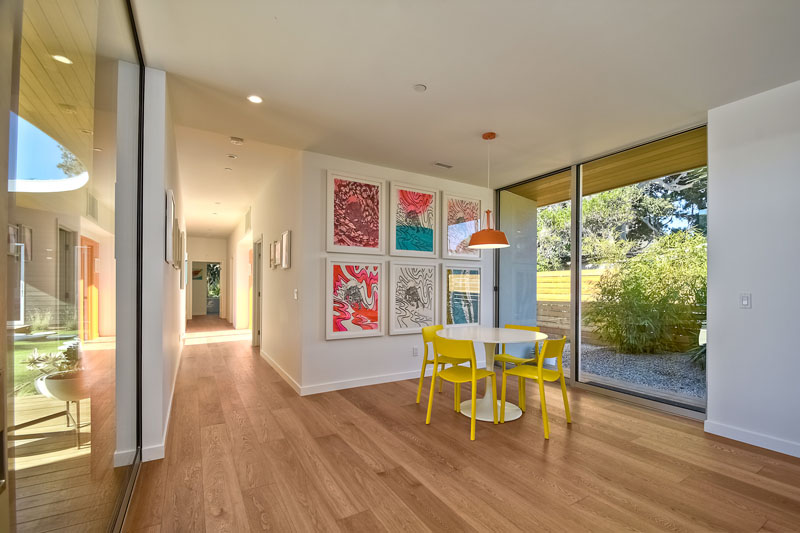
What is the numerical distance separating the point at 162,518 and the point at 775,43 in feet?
14.7

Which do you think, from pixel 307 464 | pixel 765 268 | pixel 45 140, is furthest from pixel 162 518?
pixel 765 268

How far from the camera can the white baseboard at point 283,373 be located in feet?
13.7

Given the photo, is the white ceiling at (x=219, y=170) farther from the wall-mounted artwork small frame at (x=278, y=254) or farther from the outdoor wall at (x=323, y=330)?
the wall-mounted artwork small frame at (x=278, y=254)

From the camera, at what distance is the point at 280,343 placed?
5.03 m

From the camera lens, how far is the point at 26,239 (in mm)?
910

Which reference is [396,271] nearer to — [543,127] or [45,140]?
[543,127]

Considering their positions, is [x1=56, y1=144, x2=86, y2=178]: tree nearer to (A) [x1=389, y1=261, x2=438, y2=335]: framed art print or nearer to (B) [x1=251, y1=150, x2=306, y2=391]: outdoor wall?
(B) [x1=251, y1=150, x2=306, y2=391]: outdoor wall

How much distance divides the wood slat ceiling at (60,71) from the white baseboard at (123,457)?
1.60m

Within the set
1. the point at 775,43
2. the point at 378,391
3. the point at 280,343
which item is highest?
the point at 775,43

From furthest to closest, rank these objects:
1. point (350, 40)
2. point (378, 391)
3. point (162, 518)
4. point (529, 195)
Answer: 1. point (529, 195)
2. point (378, 391)
3. point (350, 40)
4. point (162, 518)

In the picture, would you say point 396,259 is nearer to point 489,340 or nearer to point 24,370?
point 489,340

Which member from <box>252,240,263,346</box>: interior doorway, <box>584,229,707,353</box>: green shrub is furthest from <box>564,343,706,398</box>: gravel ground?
<box>252,240,263,346</box>: interior doorway

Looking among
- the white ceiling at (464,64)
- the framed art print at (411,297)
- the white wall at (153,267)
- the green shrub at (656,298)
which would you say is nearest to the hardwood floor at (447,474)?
the white wall at (153,267)

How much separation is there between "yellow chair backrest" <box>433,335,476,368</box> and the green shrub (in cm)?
205
